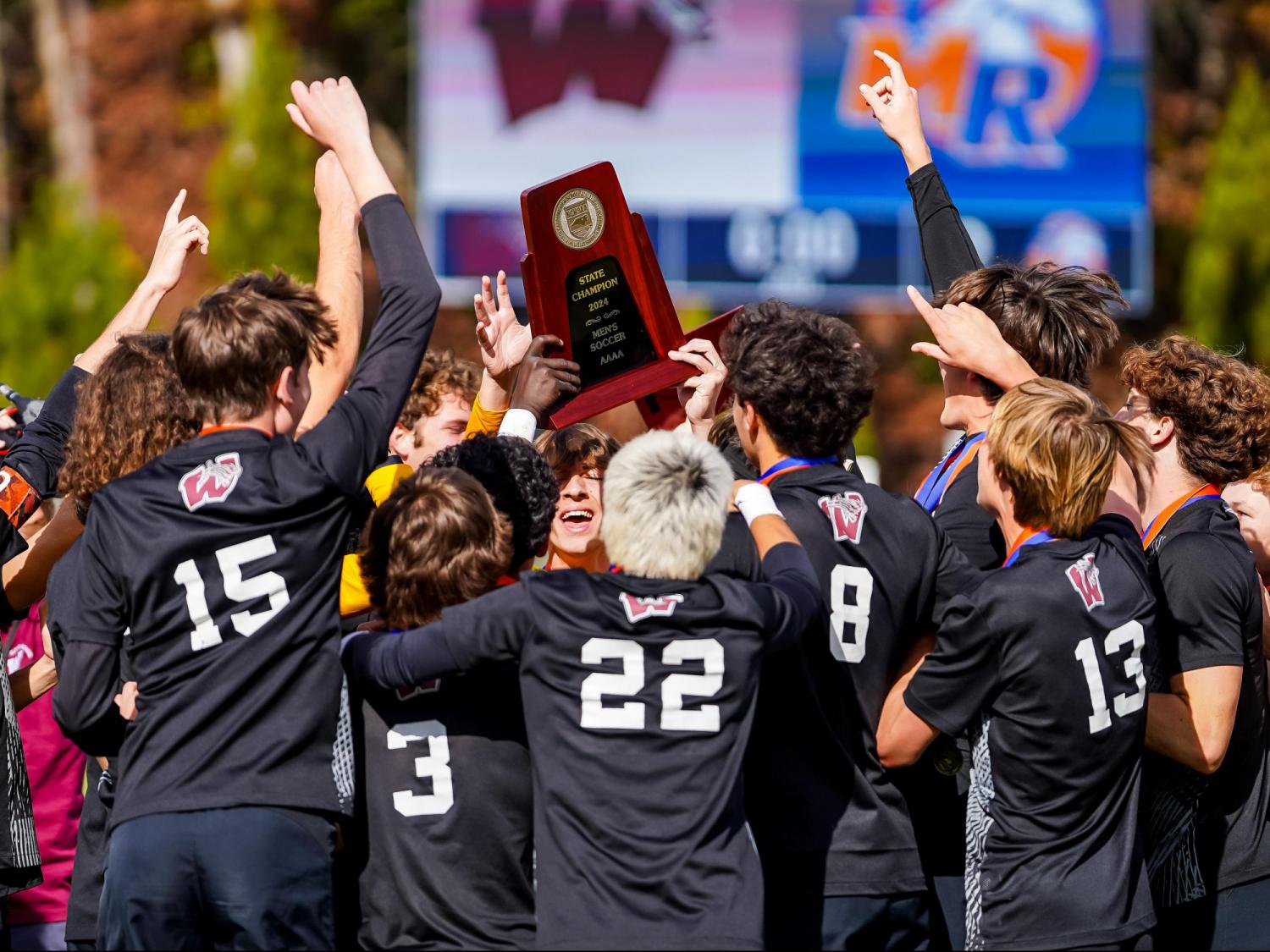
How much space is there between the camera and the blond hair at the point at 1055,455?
3.71m

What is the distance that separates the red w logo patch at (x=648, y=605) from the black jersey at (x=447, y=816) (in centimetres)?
39

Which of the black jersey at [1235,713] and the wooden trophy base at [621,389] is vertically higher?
the wooden trophy base at [621,389]

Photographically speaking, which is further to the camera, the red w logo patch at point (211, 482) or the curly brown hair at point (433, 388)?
the curly brown hair at point (433, 388)

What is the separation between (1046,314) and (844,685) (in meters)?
1.22

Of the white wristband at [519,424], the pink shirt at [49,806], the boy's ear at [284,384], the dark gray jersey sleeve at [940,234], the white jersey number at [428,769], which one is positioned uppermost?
the dark gray jersey sleeve at [940,234]

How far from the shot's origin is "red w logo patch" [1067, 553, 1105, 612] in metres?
3.69

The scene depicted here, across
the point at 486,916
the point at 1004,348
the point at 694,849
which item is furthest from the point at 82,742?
the point at 1004,348

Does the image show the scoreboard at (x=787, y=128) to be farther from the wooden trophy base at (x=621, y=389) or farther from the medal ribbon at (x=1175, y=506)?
the medal ribbon at (x=1175, y=506)

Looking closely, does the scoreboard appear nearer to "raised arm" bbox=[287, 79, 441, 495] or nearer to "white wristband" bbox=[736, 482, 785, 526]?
Result: "raised arm" bbox=[287, 79, 441, 495]

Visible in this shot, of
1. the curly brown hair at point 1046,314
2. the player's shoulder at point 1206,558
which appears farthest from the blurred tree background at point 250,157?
the player's shoulder at point 1206,558

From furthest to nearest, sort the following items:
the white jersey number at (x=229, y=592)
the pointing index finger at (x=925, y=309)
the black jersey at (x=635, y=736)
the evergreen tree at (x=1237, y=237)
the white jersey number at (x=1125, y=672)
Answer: the evergreen tree at (x=1237, y=237) → the pointing index finger at (x=925, y=309) → the white jersey number at (x=1125, y=672) → the white jersey number at (x=229, y=592) → the black jersey at (x=635, y=736)

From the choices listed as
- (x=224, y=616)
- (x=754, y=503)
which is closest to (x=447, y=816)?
(x=224, y=616)

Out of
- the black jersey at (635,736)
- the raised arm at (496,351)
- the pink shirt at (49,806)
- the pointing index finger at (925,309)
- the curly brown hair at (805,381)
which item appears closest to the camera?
the black jersey at (635,736)

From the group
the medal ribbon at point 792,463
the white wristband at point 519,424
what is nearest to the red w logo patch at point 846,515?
the medal ribbon at point 792,463
